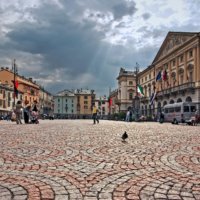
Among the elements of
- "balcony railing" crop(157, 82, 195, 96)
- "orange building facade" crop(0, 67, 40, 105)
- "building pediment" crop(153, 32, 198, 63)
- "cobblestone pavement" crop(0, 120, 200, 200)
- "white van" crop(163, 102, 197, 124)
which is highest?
"building pediment" crop(153, 32, 198, 63)

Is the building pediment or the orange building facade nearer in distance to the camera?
the building pediment

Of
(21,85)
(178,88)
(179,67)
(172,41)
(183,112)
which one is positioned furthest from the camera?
(21,85)

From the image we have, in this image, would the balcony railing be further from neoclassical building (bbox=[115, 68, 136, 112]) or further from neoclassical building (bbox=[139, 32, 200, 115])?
neoclassical building (bbox=[115, 68, 136, 112])

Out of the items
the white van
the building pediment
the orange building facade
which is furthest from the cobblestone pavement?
the orange building facade

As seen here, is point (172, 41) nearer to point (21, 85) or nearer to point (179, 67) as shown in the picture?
point (179, 67)

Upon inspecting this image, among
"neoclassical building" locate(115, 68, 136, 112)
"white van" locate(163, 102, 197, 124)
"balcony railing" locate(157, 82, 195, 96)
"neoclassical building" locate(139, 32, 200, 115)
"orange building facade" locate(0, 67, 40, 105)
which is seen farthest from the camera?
"neoclassical building" locate(115, 68, 136, 112)

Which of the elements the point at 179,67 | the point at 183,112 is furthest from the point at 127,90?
the point at 183,112

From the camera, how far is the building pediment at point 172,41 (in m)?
55.3

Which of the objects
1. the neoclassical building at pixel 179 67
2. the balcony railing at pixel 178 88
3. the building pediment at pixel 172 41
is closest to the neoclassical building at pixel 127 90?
the neoclassical building at pixel 179 67

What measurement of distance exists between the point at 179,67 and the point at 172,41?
24.0 feet

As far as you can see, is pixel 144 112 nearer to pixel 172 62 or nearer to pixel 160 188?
pixel 172 62

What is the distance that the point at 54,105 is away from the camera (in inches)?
5999

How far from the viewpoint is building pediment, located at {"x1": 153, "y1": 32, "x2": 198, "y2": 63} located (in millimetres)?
55344

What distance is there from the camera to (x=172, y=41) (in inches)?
2416
